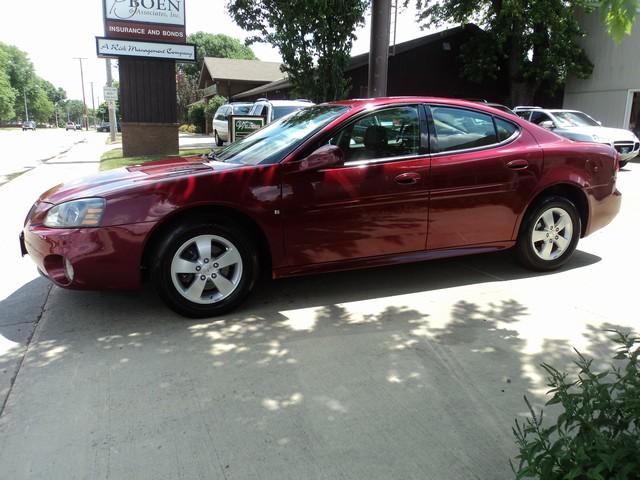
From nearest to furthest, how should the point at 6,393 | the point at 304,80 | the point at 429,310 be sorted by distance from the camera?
the point at 6,393, the point at 429,310, the point at 304,80

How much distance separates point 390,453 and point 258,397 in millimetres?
840

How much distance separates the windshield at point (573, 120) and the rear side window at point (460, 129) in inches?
446

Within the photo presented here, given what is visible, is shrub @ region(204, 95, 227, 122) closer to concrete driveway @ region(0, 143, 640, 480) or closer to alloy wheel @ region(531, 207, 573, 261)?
concrete driveway @ region(0, 143, 640, 480)

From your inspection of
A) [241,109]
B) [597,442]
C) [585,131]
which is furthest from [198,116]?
[597,442]

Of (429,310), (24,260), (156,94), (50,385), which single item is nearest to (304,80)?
(156,94)

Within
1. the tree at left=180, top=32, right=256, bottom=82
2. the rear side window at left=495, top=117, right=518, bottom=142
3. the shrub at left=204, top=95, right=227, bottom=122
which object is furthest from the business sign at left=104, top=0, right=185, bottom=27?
the tree at left=180, top=32, right=256, bottom=82

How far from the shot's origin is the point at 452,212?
459 centimetres

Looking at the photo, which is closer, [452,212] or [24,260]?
[452,212]

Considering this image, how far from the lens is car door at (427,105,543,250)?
14.9ft

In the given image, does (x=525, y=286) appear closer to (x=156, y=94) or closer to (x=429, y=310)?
(x=429, y=310)

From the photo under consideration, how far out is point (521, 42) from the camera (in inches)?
954

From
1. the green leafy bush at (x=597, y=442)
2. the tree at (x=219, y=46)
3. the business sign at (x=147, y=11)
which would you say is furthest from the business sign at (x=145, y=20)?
the tree at (x=219, y=46)

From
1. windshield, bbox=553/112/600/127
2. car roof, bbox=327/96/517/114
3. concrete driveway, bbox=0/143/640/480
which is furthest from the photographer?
windshield, bbox=553/112/600/127

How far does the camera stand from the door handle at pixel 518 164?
4727 millimetres
